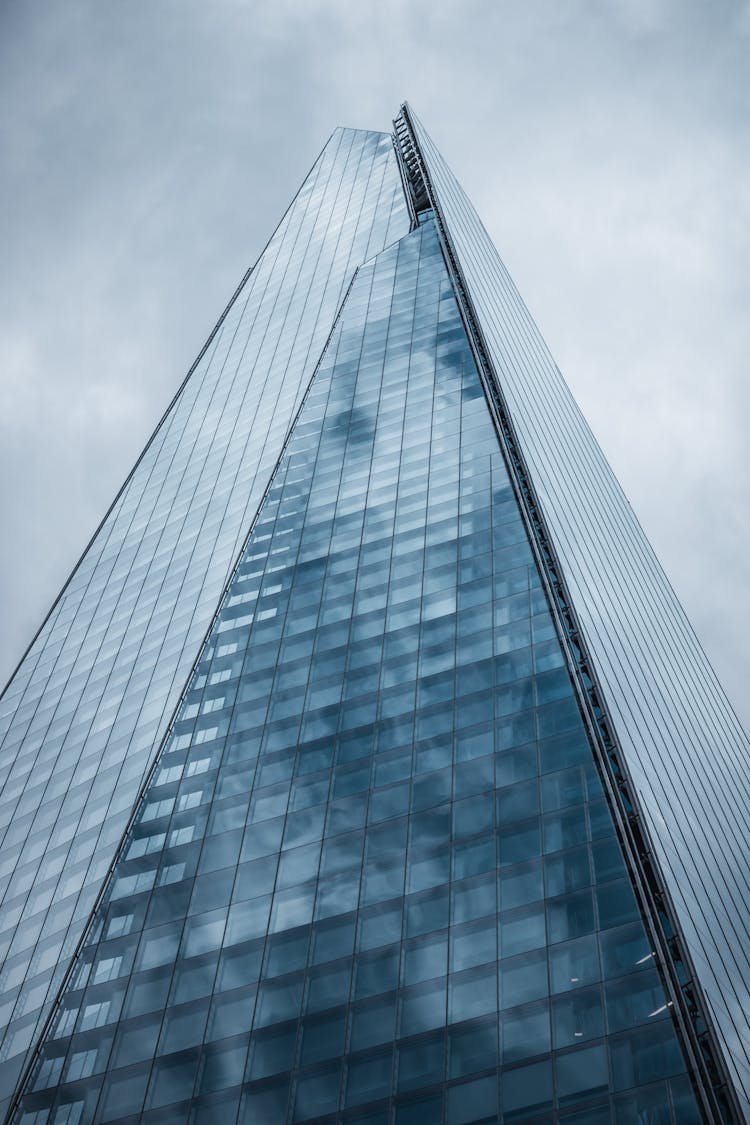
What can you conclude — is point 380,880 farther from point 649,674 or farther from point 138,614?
point 138,614

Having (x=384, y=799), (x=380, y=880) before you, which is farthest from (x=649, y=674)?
(x=380, y=880)

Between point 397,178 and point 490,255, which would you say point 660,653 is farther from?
point 397,178

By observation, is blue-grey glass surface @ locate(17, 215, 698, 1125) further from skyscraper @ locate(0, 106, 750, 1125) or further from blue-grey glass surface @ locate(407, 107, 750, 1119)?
blue-grey glass surface @ locate(407, 107, 750, 1119)

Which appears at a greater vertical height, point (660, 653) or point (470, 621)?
point (470, 621)

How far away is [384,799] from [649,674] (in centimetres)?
2996

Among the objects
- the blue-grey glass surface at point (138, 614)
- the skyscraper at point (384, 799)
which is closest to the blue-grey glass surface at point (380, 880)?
the skyscraper at point (384, 799)

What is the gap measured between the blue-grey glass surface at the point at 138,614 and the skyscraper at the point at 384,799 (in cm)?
44

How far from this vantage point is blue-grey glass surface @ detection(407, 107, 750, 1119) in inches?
2064

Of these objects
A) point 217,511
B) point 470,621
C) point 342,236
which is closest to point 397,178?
point 342,236

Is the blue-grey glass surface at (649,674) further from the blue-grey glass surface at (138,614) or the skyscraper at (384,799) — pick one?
the blue-grey glass surface at (138,614)

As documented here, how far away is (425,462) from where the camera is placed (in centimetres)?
8519

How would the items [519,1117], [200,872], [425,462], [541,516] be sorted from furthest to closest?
[425,462]
[541,516]
[200,872]
[519,1117]

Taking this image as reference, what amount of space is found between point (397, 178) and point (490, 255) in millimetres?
24473

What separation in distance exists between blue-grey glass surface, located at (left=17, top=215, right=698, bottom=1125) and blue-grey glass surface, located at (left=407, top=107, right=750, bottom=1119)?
13.5 feet
